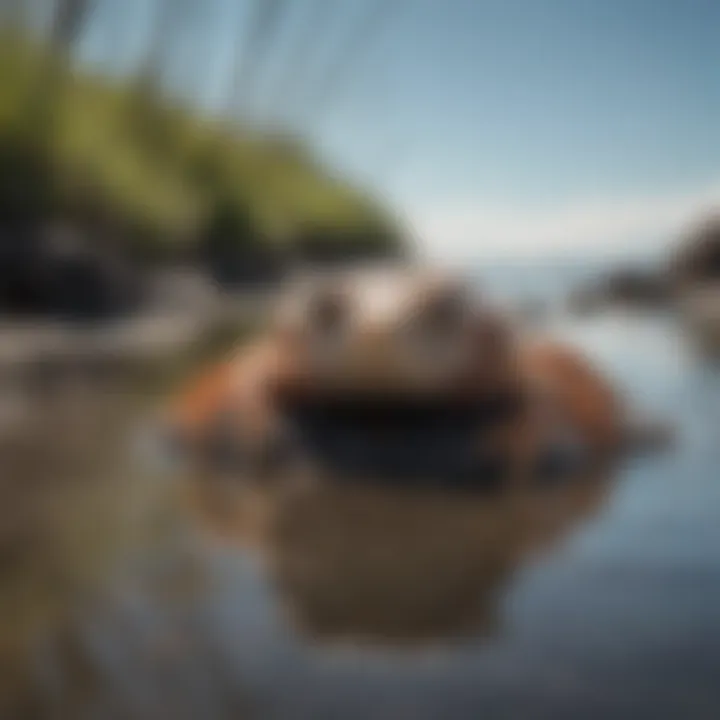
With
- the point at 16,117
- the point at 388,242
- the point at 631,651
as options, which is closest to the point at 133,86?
the point at 388,242

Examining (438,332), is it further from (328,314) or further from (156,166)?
(156,166)

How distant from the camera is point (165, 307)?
3246 millimetres

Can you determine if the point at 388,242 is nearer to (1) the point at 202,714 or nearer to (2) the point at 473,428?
(2) the point at 473,428

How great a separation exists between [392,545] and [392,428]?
1.52ft

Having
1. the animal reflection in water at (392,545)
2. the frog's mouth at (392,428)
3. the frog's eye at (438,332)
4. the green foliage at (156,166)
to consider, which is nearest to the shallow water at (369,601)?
the animal reflection in water at (392,545)

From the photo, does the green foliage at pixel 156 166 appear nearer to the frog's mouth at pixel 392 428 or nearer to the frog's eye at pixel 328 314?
the frog's eye at pixel 328 314

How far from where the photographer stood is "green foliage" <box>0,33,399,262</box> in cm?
166

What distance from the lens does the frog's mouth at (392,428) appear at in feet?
5.39

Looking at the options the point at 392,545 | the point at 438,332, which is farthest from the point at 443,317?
the point at 392,545

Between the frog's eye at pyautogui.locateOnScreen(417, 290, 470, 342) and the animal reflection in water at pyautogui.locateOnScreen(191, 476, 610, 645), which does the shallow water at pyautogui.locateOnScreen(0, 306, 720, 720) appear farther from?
the frog's eye at pyautogui.locateOnScreen(417, 290, 470, 342)

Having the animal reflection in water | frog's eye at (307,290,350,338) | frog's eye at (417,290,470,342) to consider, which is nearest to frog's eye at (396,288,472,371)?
frog's eye at (417,290,470,342)

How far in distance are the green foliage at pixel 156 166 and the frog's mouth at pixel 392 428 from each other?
293mm

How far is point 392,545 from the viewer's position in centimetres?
129

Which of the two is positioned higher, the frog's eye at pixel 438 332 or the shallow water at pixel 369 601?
the frog's eye at pixel 438 332
